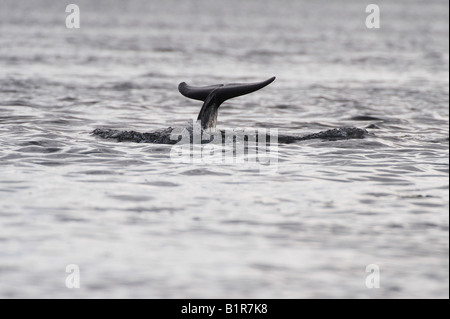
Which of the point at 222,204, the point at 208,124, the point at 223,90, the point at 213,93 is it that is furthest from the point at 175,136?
the point at 222,204

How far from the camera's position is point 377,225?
10883 mm

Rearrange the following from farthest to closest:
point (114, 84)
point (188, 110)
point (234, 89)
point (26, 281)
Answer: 1. point (114, 84)
2. point (188, 110)
3. point (234, 89)
4. point (26, 281)

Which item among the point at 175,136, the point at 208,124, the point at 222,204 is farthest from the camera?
the point at 208,124

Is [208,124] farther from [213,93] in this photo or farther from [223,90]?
[223,90]

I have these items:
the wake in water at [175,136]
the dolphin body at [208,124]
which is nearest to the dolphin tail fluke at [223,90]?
the dolphin body at [208,124]

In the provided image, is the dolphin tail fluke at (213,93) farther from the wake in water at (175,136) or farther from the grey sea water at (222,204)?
the grey sea water at (222,204)

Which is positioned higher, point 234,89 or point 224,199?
point 234,89

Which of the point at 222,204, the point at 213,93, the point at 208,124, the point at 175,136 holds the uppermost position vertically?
the point at 213,93

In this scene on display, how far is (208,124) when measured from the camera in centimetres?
1761

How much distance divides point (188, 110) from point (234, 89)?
27.5 ft

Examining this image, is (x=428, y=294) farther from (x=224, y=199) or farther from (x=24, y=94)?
(x=24, y=94)

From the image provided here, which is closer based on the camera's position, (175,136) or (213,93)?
(213,93)

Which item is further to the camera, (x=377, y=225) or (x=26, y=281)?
(x=377, y=225)

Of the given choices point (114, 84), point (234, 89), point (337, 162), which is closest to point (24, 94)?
point (114, 84)
